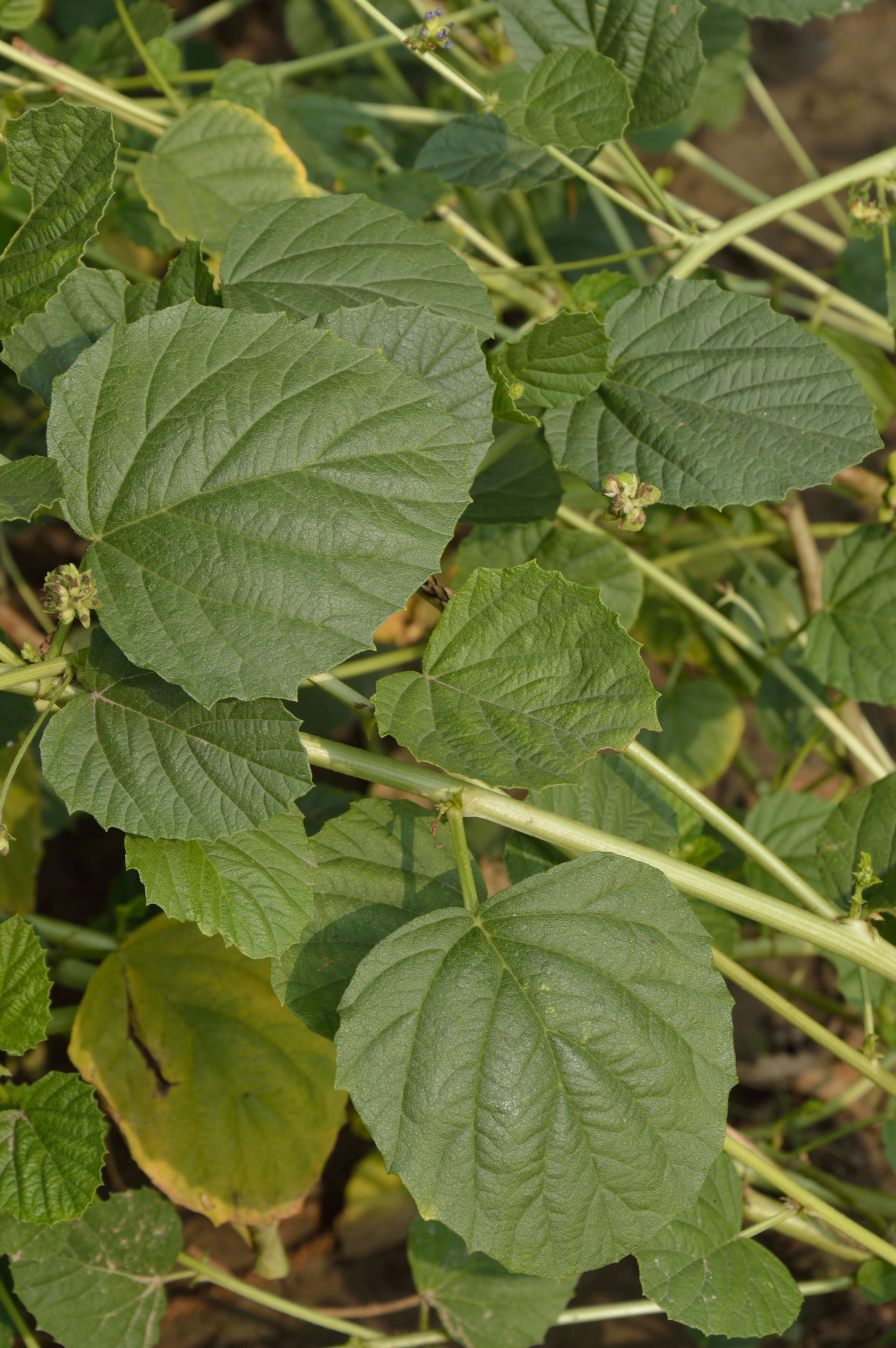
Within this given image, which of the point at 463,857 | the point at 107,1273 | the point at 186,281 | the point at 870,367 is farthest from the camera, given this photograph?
the point at 870,367

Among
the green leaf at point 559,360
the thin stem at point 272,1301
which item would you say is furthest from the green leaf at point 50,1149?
the green leaf at point 559,360

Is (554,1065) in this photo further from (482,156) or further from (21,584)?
(21,584)

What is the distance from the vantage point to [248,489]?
131 cm

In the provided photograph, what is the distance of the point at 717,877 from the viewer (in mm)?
1543

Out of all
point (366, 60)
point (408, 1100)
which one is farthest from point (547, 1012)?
point (366, 60)

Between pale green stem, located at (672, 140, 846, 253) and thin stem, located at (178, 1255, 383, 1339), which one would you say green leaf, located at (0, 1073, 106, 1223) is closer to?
thin stem, located at (178, 1255, 383, 1339)

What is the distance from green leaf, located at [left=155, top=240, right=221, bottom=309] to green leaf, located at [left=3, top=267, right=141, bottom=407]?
0.05 meters

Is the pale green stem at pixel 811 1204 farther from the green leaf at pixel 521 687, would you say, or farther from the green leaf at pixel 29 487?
the green leaf at pixel 29 487

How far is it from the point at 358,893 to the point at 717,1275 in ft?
2.93

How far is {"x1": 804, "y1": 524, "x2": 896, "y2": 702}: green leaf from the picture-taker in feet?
7.04

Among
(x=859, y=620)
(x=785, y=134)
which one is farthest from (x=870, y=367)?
(x=785, y=134)

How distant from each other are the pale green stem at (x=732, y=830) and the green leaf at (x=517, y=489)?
491mm

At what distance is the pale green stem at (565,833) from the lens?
57.2 inches

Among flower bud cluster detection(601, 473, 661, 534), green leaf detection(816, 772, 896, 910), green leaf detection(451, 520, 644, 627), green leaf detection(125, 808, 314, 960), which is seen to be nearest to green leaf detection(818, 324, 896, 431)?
green leaf detection(451, 520, 644, 627)
